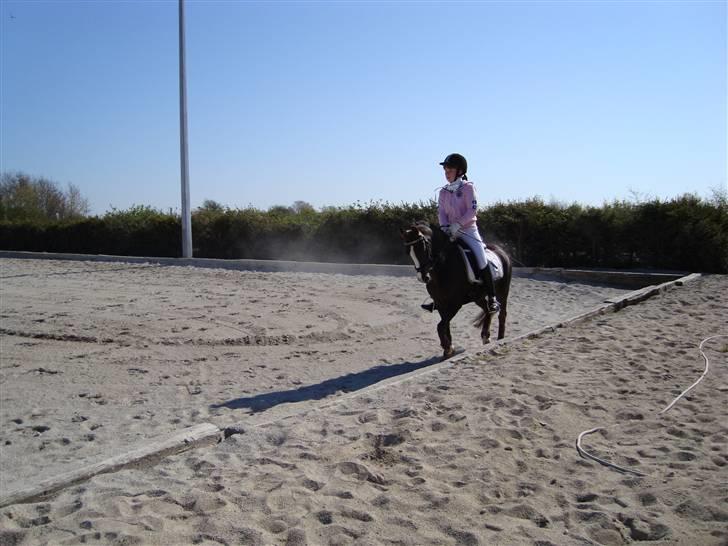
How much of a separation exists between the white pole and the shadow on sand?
16.8 m

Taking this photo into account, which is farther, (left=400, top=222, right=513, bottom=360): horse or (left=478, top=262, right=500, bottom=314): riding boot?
(left=478, top=262, right=500, bottom=314): riding boot

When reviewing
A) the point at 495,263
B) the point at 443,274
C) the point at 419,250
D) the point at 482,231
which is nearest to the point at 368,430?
the point at 419,250

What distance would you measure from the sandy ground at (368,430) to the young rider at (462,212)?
1063 mm

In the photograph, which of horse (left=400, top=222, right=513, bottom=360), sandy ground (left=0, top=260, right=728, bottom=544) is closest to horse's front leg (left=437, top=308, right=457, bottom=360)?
horse (left=400, top=222, right=513, bottom=360)

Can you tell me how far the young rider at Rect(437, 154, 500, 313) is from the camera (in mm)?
7840

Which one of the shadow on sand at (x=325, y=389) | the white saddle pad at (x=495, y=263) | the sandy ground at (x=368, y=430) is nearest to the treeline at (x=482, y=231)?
the sandy ground at (x=368, y=430)

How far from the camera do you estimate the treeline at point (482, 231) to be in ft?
54.1

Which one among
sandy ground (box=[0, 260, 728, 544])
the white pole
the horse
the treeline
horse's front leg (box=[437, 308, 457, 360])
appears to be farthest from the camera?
the white pole

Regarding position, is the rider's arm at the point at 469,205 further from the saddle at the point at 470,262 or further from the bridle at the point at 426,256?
the bridle at the point at 426,256

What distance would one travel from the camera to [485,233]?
18.9 m

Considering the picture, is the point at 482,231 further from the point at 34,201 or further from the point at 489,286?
the point at 34,201

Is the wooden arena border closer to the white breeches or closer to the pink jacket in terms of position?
the white breeches

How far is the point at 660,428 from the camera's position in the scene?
4.74 m

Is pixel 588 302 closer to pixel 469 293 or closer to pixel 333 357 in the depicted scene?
pixel 469 293
